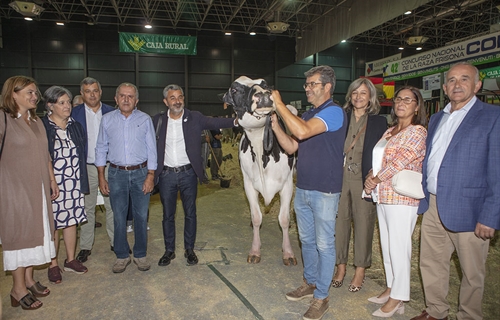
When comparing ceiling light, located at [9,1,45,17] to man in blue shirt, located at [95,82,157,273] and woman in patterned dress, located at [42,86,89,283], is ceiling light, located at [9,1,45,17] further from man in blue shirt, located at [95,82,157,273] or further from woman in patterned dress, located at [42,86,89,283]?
man in blue shirt, located at [95,82,157,273]

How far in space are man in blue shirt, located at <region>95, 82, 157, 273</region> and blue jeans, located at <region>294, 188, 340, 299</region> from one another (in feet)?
5.83

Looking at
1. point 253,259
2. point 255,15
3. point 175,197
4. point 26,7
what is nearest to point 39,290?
point 175,197

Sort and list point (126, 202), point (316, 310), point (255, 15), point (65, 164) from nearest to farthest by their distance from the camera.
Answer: point (316, 310)
point (65, 164)
point (126, 202)
point (255, 15)

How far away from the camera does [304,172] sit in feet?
8.99

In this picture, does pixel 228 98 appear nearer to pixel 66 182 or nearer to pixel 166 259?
pixel 66 182

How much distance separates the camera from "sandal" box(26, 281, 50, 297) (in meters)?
3.16

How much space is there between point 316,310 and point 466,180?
153 cm

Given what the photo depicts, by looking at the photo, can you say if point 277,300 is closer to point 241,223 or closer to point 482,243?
point 482,243

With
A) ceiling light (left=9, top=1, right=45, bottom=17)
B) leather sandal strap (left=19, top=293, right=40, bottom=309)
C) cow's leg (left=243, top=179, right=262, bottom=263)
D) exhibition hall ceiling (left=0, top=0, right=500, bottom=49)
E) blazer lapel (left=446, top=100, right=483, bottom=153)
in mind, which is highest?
exhibition hall ceiling (left=0, top=0, right=500, bottom=49)

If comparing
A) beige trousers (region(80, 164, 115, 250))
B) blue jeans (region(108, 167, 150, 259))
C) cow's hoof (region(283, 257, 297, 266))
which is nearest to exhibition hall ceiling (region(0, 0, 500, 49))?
beige trousers (region(80, 164, 115, 250))

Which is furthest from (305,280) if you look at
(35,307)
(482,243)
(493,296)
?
(35,307)

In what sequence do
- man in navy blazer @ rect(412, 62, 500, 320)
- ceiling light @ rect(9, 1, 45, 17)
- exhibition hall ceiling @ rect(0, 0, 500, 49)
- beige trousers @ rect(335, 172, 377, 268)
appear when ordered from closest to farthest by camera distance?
man in navy blazer @ rect(412, 62, 500, 320) → beige trousers @ rect(335, 172, 377, 268) → ceiling light @ rect(9, 1, 45, 17) → exhibition hall ceiling @ rect(0, 0, 500, 49)

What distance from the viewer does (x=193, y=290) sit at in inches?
130

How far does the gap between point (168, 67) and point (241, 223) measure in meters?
18.3
